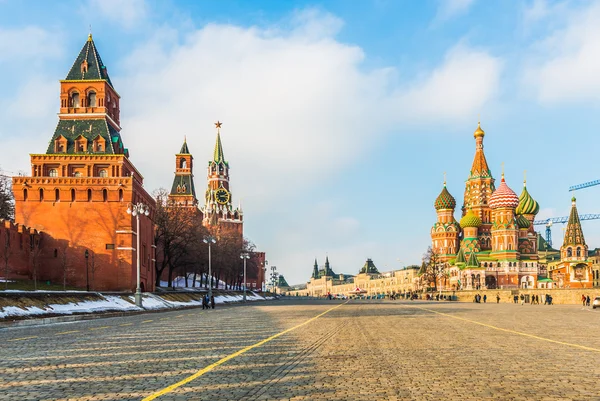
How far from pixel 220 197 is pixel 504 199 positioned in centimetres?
7741

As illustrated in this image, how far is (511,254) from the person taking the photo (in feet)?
346

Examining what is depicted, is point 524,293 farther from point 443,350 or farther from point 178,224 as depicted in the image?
point 443,350

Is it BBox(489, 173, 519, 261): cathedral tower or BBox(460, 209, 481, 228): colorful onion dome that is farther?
BBox(460, 209, 481, 228): colorful onion dome

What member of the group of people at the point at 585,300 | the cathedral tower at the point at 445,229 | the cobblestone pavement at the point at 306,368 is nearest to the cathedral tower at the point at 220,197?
the cathedral tower at the point at 445,229

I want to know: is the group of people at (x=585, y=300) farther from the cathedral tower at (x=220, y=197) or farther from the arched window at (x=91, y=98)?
the cathedral tower at (x=220, y=197)

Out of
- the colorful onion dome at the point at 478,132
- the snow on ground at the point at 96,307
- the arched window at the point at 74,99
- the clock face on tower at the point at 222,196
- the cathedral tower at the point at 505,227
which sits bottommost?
the snow on ground at the point at 96,307

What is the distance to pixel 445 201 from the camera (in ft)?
404

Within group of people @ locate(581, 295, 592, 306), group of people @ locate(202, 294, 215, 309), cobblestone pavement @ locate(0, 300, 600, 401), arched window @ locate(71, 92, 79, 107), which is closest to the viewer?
cobblestone pavement @ locate(0, 300, 600, 401)

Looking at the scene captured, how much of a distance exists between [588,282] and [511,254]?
21013mm

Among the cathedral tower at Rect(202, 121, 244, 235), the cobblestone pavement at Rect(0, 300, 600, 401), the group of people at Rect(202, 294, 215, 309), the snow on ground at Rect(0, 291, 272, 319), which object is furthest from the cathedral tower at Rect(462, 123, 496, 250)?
the cobblestone pavement at Rect(0, 300, 600, 401)

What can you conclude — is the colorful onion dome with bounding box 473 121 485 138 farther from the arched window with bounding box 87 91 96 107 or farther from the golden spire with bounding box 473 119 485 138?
the arched window with bounding box 87 91 96 107

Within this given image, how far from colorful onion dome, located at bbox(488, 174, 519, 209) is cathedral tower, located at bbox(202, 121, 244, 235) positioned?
7009 cm

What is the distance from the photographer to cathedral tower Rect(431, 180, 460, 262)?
121 metres

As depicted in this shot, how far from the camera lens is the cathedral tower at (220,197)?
156m
